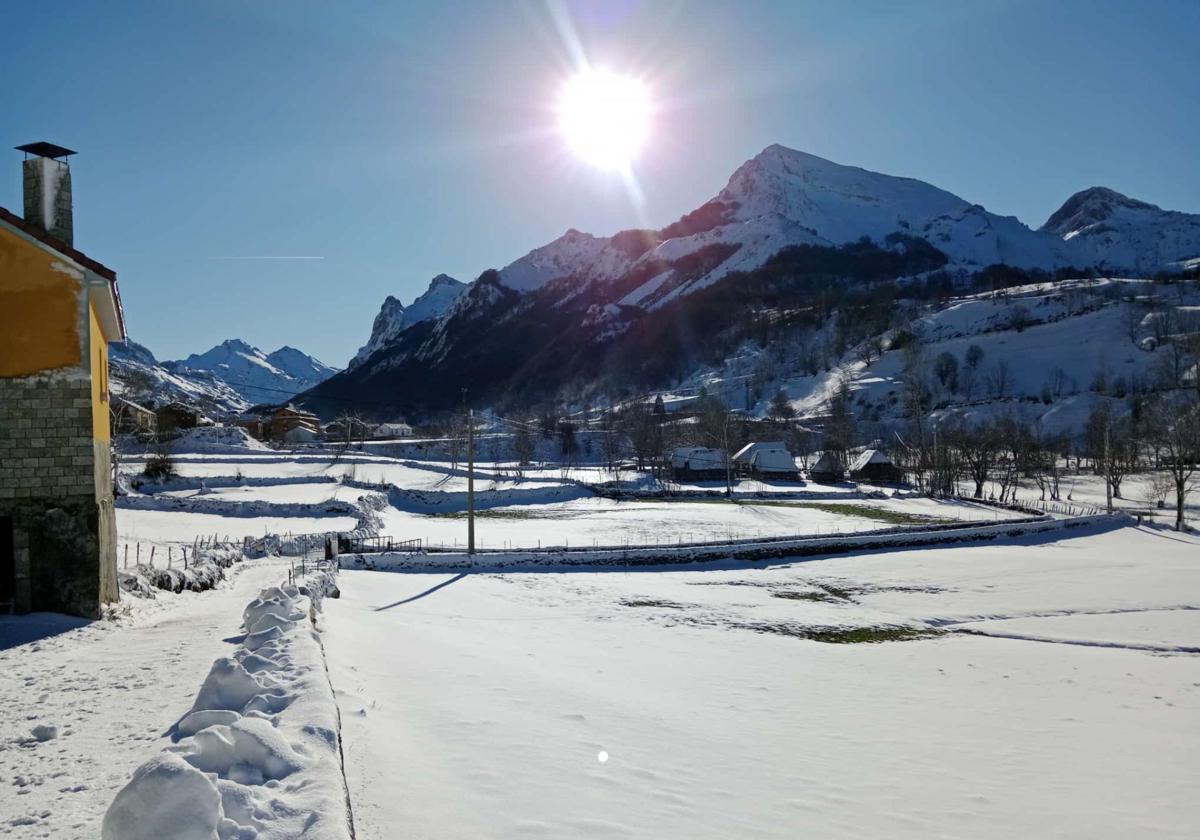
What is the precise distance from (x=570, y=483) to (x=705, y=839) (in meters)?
68.9

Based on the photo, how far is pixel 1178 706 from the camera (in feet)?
49.1

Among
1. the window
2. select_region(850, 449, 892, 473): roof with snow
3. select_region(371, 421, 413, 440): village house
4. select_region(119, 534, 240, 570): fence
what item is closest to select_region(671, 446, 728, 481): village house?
select_region(850, 449, 892, 473): roof with snow

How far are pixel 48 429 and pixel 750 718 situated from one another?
16172mm

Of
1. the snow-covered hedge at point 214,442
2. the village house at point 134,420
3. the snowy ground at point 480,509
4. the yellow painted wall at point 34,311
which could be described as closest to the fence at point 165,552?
the snowy ground at point 480,509

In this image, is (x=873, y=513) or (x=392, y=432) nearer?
(x=873, y=513)

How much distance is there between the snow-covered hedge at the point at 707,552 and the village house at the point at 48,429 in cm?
1635

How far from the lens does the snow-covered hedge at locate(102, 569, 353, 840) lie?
4.51m

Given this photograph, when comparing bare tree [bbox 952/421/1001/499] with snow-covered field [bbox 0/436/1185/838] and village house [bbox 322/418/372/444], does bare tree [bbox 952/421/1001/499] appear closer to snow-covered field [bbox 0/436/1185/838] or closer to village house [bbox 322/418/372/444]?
snow-covered field [bbox 0/436/1185/838]

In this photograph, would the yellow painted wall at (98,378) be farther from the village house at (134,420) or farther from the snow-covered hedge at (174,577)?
the village house at (134,420)

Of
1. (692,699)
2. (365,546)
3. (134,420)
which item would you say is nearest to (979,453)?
(365,546)

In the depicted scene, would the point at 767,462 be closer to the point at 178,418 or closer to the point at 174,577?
the point at 178,418

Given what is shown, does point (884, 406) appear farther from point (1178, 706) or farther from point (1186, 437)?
point (1178, 706)

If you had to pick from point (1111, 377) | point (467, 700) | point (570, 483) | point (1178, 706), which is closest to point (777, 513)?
point (570, 483)

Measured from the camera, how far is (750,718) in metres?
12.5
